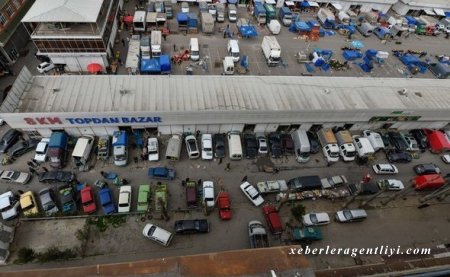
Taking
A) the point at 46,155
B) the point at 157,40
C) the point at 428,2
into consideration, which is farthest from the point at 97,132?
the point at 428,2

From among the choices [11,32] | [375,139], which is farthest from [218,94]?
[11,32]

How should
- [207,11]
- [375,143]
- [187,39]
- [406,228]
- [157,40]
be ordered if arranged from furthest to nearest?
[207,11], [187,39], [157,40], [375,143], [406,228]

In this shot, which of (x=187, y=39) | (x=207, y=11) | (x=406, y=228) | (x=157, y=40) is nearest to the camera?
(x=406, y=228)

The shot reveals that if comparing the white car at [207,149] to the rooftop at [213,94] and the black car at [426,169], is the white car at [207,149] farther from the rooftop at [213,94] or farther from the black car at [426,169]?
the black car at [426,169]

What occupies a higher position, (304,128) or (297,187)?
(304,128)

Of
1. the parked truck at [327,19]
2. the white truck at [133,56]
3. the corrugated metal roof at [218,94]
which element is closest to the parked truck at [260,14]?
the parked truck at [327,19]

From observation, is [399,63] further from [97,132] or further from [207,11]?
[97,132]

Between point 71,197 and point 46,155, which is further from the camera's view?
point 46,155

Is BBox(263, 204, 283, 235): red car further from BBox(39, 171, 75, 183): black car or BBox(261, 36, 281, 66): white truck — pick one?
BBox(261, 36, 281, 66): white truck
